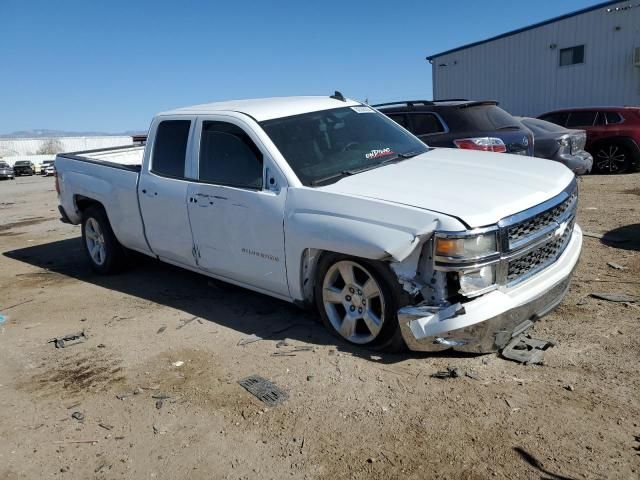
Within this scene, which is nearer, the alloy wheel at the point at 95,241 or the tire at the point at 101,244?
the tire at the point at 101,244

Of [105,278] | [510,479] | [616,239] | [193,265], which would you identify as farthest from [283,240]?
[616,239]

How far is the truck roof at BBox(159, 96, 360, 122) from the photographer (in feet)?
15.6

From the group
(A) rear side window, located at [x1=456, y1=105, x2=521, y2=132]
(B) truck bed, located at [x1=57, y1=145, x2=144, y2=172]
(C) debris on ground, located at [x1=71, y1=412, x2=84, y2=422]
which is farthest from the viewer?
(A) rear side window, located at [x1=456, y1=105, x2=521, y2=132]

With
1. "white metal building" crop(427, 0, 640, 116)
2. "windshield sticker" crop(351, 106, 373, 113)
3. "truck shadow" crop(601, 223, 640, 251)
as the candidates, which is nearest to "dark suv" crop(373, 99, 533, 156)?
"truck shadow" crop(601, 223, 640, 251)

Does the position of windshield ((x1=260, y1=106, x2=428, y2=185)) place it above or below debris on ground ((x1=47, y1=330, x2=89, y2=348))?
above

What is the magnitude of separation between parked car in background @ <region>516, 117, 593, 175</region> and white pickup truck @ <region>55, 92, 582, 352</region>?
6.49m

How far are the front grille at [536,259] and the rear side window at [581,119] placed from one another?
10681mm

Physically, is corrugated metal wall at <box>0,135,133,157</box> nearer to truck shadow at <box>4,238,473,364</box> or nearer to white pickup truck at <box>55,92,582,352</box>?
truck shadow at <box>4,238,473,364</box>

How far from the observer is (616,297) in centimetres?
459

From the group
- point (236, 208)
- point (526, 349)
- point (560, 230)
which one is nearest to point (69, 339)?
point (236, 208)

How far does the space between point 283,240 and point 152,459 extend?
5.71 ft

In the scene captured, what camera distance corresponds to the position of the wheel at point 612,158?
12.9 metres

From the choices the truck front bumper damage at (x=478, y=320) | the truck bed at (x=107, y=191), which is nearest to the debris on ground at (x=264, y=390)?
the truck front bumper damage at (x=478, y=320)

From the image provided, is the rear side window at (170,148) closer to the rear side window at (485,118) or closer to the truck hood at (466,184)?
the truck hood at (466,184)
